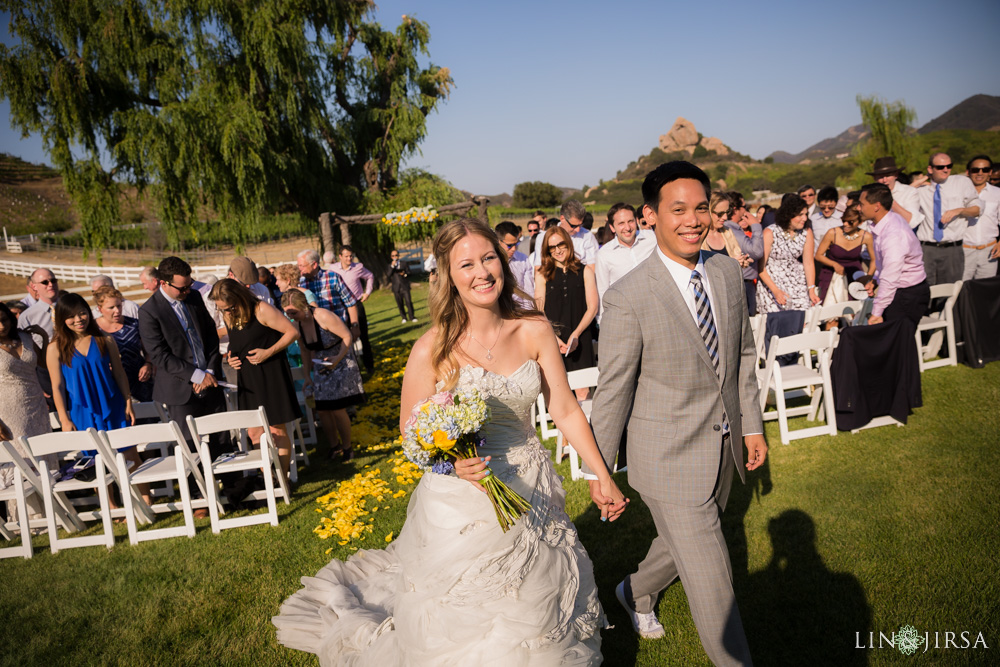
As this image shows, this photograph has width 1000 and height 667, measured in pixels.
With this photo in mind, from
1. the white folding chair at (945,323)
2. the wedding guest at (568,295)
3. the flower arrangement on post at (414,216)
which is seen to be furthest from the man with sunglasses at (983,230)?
the flower arrangement on post at (414,216)

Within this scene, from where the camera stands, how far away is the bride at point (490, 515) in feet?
8.25

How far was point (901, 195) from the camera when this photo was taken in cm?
855

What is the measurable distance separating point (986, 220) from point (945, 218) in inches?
25.3

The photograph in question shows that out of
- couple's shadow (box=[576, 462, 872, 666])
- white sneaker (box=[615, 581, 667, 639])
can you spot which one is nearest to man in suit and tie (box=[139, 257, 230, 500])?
couple's shadow (box=[576, 462, 872, 666])

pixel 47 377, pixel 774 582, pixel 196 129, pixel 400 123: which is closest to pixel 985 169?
pixel 774 582

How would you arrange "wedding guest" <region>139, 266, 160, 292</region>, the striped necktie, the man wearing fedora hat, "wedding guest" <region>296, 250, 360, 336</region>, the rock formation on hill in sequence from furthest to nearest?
the rock formation on hill, the man wearing fedora hat, "wedding guest" <region>296, 250, 360, 336</region>, "wedding guest" <region>139, 266, 160, 292</region>, the striped necktie

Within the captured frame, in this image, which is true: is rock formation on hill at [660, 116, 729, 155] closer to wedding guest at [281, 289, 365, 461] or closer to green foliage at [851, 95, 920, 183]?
green foliage at [851, 95, 920, 183]

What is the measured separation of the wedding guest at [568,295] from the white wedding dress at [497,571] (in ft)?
12.3

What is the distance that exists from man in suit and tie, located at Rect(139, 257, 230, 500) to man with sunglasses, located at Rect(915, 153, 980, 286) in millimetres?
9668

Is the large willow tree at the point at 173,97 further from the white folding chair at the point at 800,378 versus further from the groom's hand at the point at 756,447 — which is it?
the groom's hand at the point at 756,447

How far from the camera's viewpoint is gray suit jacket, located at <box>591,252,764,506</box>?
2.60 m

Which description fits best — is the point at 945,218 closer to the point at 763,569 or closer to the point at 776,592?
the point at 763,569

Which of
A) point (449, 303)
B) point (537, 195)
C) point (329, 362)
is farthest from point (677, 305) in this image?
point (537, 195)

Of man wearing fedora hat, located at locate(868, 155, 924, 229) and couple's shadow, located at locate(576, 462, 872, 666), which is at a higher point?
man wearing fedora hat, located at locate(868, 155, 924, 229)
